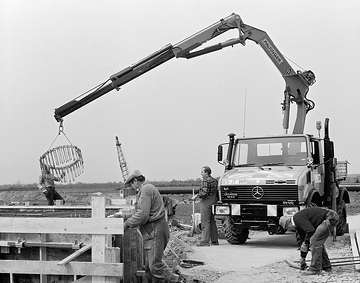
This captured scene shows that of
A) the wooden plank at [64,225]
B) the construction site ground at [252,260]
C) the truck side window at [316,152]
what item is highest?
the truck side window at [316,152]

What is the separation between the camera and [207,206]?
1320cm

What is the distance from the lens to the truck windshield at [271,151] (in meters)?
12.8

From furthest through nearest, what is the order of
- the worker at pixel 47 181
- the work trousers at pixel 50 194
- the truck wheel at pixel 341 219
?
the work trousers at pixel 50 194 → the truck wheel at pixel 341 219 → the worker at pixel 47 181

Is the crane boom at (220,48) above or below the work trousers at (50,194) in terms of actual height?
above

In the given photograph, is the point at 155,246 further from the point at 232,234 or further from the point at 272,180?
the point at 232,234

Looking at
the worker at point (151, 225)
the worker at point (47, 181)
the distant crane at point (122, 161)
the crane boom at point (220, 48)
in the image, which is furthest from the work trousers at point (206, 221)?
the distant crane at point (122, 161)

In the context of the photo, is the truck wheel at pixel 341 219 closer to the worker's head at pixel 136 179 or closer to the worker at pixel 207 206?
the worker at pixel 207 206

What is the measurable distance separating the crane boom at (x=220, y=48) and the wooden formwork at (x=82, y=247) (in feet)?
21.4

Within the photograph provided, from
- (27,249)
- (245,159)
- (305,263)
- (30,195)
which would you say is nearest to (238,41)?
(245,159)

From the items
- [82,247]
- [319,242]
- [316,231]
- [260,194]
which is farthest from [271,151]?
[82,247]

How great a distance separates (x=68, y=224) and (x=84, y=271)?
0.67 meters

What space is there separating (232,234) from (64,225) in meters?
6.39

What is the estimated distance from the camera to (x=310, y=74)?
581 inches

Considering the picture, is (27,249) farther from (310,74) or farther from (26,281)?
(310,74)
